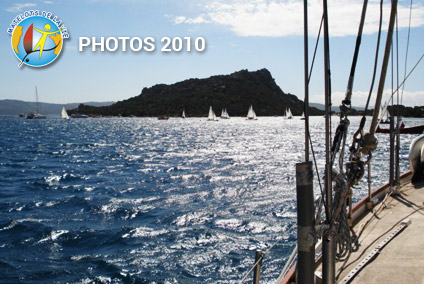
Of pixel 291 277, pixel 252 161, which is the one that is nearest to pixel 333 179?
pixel 291 277

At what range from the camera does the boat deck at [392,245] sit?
5922 mm

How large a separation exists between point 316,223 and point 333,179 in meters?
0.51

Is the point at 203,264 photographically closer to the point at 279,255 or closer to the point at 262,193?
the point at 279,255

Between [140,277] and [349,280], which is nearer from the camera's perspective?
[349,280]

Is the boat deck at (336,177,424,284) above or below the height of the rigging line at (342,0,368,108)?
below

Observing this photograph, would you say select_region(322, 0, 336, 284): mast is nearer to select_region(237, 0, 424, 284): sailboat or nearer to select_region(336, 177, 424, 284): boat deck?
select_region(237, 0, 424, 284): sailboat

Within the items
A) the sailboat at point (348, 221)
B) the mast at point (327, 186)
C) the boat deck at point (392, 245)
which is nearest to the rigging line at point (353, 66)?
the sailboat at point (348, 221)

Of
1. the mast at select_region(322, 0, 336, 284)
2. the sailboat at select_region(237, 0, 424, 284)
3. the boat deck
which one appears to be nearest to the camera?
the mast at select_region(322, 0, 336, 284)

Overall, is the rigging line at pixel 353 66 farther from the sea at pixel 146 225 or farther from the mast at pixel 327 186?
the sea at pixel 146 225

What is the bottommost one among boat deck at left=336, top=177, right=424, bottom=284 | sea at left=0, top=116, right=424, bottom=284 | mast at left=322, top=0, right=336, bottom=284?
sea at left=0, top=116, right=424, bottom=284

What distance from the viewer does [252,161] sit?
41.8 m

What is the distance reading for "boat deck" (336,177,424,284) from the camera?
19.4ft

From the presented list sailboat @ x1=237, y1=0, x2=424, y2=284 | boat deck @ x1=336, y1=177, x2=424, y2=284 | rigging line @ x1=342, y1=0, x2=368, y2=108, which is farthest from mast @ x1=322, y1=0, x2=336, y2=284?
boat deck @ x1=336, y1=177, x2=424, y2=284

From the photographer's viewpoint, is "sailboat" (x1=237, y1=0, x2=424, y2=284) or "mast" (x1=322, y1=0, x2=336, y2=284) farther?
"sailboat" (x1=237, y1=0, x2=424, y2=284)
